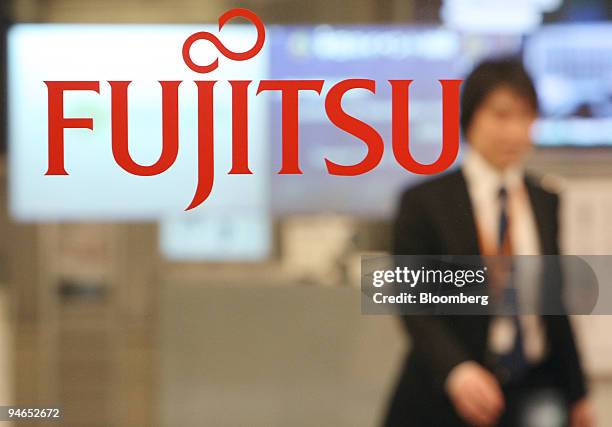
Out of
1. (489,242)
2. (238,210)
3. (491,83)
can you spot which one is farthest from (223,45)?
(489,242)

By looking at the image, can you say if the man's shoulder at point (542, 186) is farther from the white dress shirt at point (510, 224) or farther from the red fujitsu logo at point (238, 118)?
the red fujitsu logo at point (238, 118)

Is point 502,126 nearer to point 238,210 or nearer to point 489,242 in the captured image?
point 489,242

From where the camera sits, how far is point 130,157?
1926 millimetres

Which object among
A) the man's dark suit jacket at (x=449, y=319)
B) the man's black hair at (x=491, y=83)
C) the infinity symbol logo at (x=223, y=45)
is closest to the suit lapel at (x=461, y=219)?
the man's dark suit jacket at (x=449, y=319)

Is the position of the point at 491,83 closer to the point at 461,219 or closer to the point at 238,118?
the point at 461,219

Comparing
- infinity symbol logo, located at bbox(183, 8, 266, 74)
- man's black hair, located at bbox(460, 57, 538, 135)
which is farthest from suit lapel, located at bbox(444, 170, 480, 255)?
infinity symbol logo, located at bbox(183, 8, 266, 74)

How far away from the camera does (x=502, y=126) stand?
1.95 meters

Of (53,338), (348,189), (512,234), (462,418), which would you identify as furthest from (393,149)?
(53,338)

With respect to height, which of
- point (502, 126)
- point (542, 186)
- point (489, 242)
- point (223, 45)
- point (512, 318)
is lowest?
point (512, 318)

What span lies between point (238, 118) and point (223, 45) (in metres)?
0.15

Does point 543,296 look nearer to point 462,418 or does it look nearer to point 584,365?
point 584,365

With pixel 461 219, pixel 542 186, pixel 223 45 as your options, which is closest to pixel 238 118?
pixel 223 45

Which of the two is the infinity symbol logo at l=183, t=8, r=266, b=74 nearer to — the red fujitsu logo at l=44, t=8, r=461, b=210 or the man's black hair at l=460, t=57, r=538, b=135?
the red fujitsu logo at l=44, t=8, r=461, b=210

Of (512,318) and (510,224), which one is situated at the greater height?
(510,224)
